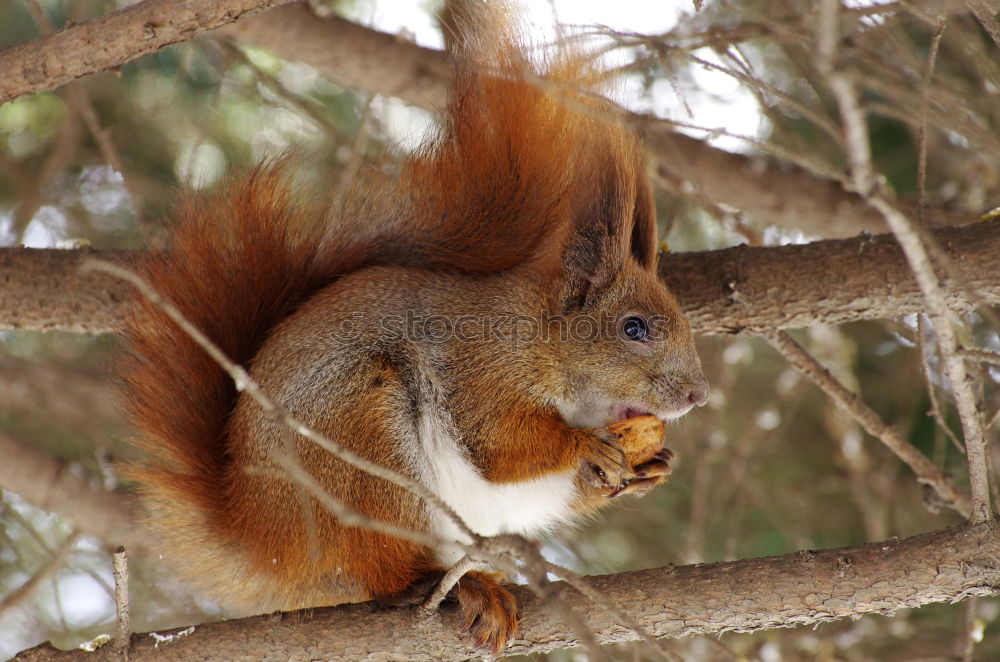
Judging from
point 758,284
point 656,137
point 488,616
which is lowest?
point 488,616

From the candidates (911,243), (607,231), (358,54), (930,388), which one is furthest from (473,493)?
(358,54)

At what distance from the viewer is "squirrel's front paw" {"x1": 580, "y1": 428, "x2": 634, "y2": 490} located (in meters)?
2.35

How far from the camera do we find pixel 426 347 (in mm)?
2471

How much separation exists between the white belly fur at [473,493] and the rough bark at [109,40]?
1.04 metres

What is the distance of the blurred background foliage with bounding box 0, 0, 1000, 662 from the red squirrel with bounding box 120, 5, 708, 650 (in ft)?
1.96

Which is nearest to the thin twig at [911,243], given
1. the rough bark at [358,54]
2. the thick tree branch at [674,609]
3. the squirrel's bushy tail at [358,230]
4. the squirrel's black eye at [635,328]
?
the thick tree branch at [674,609]

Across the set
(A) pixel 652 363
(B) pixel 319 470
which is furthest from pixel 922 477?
(B) pixel 319 470

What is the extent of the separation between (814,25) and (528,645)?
5.23 ft

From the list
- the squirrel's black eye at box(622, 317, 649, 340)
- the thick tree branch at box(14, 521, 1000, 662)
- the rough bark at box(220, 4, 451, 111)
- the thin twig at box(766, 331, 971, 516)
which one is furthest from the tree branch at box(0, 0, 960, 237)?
the thick tree branch at box(14, 521, 1000, 662)

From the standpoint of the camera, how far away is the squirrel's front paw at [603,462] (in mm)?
2350

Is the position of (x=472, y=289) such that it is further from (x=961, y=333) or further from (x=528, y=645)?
(x=961, y=333)

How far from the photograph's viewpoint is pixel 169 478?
240 cm

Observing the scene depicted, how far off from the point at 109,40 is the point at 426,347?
1031mm

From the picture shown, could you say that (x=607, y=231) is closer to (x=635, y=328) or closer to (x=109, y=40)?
(x=635, y=328)
